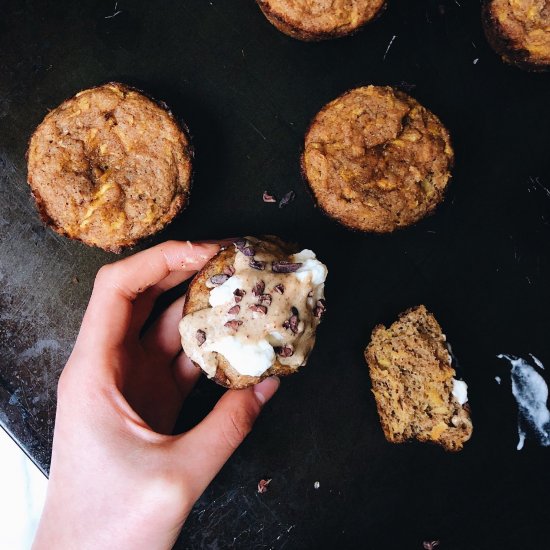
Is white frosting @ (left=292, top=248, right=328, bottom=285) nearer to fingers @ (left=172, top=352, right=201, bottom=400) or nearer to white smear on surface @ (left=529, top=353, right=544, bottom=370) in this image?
fingers @ (left=172, top=352, right=201, bottom=400)

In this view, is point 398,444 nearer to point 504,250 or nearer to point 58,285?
point 504,250

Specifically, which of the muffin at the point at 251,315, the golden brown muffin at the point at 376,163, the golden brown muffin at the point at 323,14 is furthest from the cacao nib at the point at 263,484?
the golden brown muffin at the point at 323,14

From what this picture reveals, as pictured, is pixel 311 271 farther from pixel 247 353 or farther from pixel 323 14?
pixel 323 14

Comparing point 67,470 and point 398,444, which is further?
point 398,444

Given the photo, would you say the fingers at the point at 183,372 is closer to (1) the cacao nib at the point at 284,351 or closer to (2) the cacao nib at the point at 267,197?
(1) the cacao nib at the point at 284,351

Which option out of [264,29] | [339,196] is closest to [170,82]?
[264,29]

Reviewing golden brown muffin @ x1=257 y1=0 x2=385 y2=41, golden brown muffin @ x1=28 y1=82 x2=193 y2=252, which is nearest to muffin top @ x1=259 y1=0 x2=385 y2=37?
golden brown muffin @ x1=257 y1=0 x2=385 y2=41

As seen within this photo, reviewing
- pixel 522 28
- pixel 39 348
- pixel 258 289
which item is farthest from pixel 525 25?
pixel 39 348

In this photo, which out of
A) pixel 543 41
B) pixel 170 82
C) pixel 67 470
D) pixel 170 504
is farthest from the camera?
pixel 170 82
